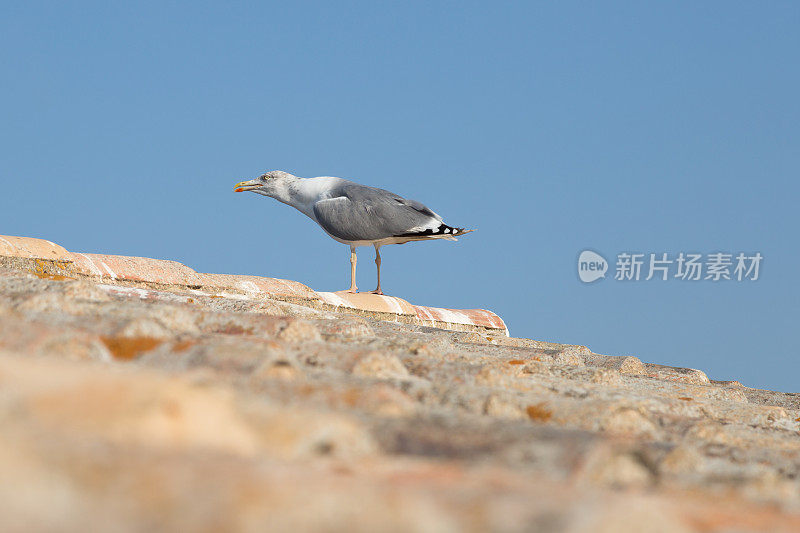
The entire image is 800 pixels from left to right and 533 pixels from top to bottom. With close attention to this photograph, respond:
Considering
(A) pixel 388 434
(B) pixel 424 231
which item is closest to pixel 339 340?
(A) pixel 388 434

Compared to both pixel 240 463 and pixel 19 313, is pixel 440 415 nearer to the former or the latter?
pixel 240 463

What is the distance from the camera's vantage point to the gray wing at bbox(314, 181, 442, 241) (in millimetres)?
12555

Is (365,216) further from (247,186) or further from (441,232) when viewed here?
(247,186)

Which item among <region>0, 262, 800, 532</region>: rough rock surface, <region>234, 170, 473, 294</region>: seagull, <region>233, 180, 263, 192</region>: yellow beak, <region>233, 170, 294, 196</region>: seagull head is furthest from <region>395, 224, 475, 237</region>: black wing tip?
<region>0, 262, 800, 532</region>: rough rock surface

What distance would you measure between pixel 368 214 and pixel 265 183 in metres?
2.51

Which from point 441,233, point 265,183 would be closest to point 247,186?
point 265,183

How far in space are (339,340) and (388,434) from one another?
1.91m

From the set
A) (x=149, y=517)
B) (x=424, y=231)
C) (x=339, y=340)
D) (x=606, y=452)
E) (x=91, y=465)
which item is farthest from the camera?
(x=424, y=231)

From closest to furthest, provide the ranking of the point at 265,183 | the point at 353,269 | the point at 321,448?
the point at 321,448
the point at 353,269
the point at 265,183

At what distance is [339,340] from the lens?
351 centimetres

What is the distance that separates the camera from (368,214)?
12531 mm

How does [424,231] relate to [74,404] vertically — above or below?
above

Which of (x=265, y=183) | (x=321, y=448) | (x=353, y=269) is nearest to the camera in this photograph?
(x=321, y=448)

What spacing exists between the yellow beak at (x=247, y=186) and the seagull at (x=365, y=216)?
1006 mm
